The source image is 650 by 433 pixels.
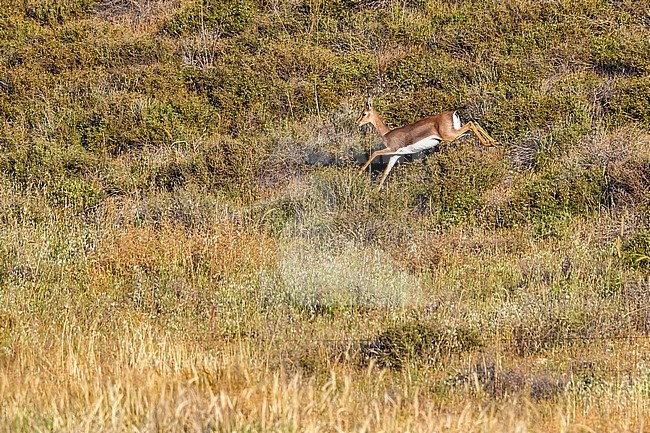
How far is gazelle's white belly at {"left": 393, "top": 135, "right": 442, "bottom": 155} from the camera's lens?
1003 centimetres

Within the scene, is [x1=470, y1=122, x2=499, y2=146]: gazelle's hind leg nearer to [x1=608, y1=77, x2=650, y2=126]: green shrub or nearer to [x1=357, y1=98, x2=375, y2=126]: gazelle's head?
[x1=357, y1=98, x2=375, y2=126]: gazelle's head

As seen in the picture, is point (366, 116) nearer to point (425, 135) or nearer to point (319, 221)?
point (425, 135)

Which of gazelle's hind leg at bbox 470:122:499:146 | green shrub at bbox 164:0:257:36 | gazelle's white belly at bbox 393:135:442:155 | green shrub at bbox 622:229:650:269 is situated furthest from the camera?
green shrub at bbox 164:0:257:36

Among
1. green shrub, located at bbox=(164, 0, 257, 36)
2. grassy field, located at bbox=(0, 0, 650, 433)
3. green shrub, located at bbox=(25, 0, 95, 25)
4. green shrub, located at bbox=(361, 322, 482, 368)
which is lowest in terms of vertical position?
green shrub, located at bbox=(361, 322, 482, 368)

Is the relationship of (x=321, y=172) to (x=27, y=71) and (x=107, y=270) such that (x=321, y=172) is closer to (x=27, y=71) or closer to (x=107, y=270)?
(x=107, y=270)

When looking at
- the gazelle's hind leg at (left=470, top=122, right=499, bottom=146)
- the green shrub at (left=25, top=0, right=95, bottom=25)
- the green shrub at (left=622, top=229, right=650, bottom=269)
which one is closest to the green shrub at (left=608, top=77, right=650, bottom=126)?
the gazelle's hind leg at (left=470, top=122, right=499, bottom=146)

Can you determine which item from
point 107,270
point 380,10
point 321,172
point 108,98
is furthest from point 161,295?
point 380,10

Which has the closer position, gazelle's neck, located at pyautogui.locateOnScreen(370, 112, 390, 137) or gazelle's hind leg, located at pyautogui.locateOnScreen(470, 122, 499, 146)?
gazelle's hind leg, located at pyautogui.locateOnScreen(470, 122, 499, 146)

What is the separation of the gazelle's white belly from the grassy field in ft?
0.55

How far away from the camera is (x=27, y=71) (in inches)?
541

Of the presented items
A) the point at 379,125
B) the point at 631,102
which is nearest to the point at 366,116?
the point at 379,125

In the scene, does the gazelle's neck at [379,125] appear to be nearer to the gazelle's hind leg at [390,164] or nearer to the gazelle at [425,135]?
the gazelle at [425,135]

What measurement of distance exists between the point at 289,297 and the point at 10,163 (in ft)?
15.8

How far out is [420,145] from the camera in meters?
10.1
